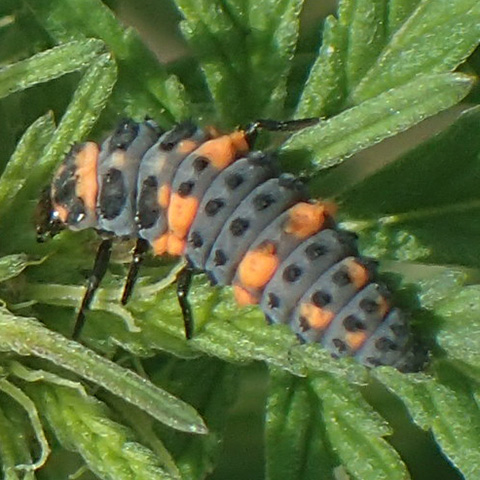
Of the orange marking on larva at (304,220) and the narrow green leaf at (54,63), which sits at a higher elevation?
the narrow green leaf at (54,63)

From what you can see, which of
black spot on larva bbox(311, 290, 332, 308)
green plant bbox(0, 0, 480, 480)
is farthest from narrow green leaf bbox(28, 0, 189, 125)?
black spot on larva bbox(311, 290, 332, 308)

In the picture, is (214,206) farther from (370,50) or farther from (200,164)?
(370,50)

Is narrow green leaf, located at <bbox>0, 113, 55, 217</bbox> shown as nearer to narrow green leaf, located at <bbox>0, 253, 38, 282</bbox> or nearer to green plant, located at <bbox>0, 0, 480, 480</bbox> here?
green plant, located at <bbox>0, 0, 480, 480</bbox>

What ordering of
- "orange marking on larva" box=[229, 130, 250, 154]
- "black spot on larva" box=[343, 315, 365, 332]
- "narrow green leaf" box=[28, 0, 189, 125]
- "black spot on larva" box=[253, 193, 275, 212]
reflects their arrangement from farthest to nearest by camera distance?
"narrow green leaf" box=[28, 0, 189, 125], "orange marking on larva" box=[229, 130, 250, 154], "black spot on larva" box=[253, 193, 275, 212], "black spot on larva" box=[343, 315, 365, 332]

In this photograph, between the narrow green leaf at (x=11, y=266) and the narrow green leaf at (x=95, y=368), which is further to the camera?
the narrow green leaf at (x=11, y=266)

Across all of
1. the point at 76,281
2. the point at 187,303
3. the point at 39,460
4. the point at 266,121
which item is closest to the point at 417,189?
the point at 266,121

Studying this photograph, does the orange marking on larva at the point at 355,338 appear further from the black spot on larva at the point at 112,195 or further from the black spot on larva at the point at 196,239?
the black spot on larva at the point at 112,195

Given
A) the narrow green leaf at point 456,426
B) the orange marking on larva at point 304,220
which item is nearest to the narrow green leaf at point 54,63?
the orange marking on larva at point 304,220

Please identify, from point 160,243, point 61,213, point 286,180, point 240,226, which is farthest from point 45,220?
point 286,180
